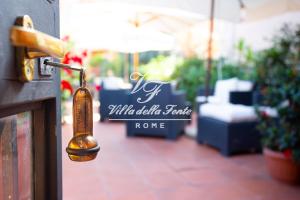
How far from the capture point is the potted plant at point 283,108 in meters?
2.64

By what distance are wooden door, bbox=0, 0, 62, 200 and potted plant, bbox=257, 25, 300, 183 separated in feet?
7.05

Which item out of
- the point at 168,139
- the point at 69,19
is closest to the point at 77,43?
the point at 69,19

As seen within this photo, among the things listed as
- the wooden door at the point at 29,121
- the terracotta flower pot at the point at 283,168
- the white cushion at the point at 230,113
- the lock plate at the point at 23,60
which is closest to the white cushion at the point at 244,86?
the white cushion at the point at 230,113

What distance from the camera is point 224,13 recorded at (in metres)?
3.01

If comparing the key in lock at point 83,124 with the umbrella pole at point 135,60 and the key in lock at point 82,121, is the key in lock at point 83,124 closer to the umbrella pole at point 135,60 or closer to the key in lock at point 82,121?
the key in lock at point 82,121

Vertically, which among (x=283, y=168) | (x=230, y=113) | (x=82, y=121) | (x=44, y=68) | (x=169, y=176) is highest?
(x=44, y=68)

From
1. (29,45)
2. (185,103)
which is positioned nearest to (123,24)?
(185,103)

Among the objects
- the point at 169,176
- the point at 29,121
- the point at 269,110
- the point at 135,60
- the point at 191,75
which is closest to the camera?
the point at 29,121

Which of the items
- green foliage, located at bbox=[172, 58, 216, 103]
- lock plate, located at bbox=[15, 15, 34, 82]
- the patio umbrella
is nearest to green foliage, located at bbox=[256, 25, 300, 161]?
the patio umbrella

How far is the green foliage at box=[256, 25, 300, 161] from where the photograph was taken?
263 centimetres

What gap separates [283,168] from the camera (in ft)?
9.16

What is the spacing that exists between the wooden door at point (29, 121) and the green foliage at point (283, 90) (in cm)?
215

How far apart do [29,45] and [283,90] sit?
8.50 ft

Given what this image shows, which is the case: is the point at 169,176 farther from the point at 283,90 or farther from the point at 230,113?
the point at 283,90
